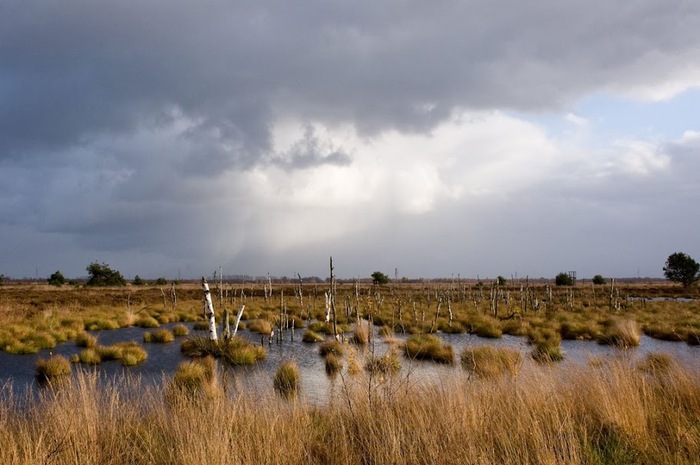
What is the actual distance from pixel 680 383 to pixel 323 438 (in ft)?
20.5

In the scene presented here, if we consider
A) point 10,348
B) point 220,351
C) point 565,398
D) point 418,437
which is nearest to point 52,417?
point 418,437

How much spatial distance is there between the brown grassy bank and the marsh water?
3896mm

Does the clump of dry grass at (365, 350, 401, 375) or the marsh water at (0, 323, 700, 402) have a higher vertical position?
the clump of dry grass at (365, 350, 401, 375)

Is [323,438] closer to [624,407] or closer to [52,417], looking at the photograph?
[52,417]

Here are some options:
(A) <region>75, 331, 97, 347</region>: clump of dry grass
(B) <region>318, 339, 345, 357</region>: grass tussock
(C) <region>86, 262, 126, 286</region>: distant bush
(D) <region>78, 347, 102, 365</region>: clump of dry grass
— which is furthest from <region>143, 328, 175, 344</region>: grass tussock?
(C) <region>86, 262, 126, 286</region>: distant bush

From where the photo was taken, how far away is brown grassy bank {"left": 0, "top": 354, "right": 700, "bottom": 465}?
4801 millimetres

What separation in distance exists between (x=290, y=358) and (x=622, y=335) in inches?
604

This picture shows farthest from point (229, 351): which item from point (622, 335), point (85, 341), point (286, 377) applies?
point (622, 335)

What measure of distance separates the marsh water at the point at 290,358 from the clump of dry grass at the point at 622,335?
1.54 feet

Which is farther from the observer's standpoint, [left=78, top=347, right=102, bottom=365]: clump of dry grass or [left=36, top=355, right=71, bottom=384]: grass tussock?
[left=78, top=347, right=102, bottom=365]: clump of dry grass

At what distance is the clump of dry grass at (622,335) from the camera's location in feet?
63.8

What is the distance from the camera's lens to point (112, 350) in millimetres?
16938

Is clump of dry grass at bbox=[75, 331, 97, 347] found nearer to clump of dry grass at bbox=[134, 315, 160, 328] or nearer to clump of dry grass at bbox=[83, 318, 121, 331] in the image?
clump of dry grass at bbox=[83, 318, 121, 331]

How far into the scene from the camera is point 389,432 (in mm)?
5117
